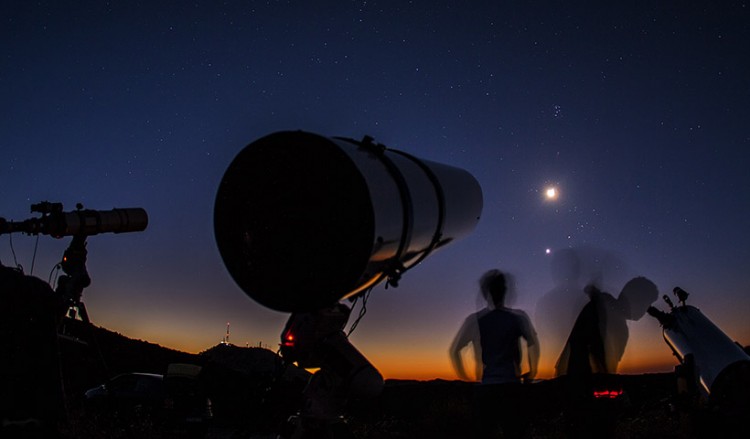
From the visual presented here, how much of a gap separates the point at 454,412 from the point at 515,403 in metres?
10.4

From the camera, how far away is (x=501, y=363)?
17.3 feet

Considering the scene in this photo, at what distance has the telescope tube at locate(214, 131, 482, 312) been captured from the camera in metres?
2.59

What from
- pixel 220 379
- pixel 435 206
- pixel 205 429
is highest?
pixel 435 206

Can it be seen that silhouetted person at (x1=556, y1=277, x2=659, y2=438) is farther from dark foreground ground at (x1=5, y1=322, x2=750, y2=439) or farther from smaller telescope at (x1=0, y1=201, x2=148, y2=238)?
smaller telescope at (x1=0, y1=201, x2=148, y2=238)

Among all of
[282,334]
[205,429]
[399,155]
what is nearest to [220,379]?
[205,429]

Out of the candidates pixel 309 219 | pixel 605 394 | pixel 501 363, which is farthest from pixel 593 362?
pixel 309 219

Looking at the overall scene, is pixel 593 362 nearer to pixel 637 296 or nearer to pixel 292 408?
pixel 637 296

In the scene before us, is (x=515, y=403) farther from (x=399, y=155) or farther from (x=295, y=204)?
(x=295, y=204)

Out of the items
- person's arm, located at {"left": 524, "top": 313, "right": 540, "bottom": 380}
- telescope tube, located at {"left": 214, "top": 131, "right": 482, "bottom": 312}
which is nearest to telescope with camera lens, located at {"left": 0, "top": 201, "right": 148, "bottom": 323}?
telescope tube, located at {"left": 214, "top": 131, "right": 482, "bottom": 312}

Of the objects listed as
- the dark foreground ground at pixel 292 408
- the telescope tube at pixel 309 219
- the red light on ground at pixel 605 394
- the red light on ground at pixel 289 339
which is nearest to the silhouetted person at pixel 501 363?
the dark foreground ground at pixel 292 408

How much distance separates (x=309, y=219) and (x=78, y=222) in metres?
3.20

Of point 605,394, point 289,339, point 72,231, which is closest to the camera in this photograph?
point 289,339

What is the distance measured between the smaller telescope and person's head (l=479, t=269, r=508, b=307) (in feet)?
11.6

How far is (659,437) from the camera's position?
10.1m
